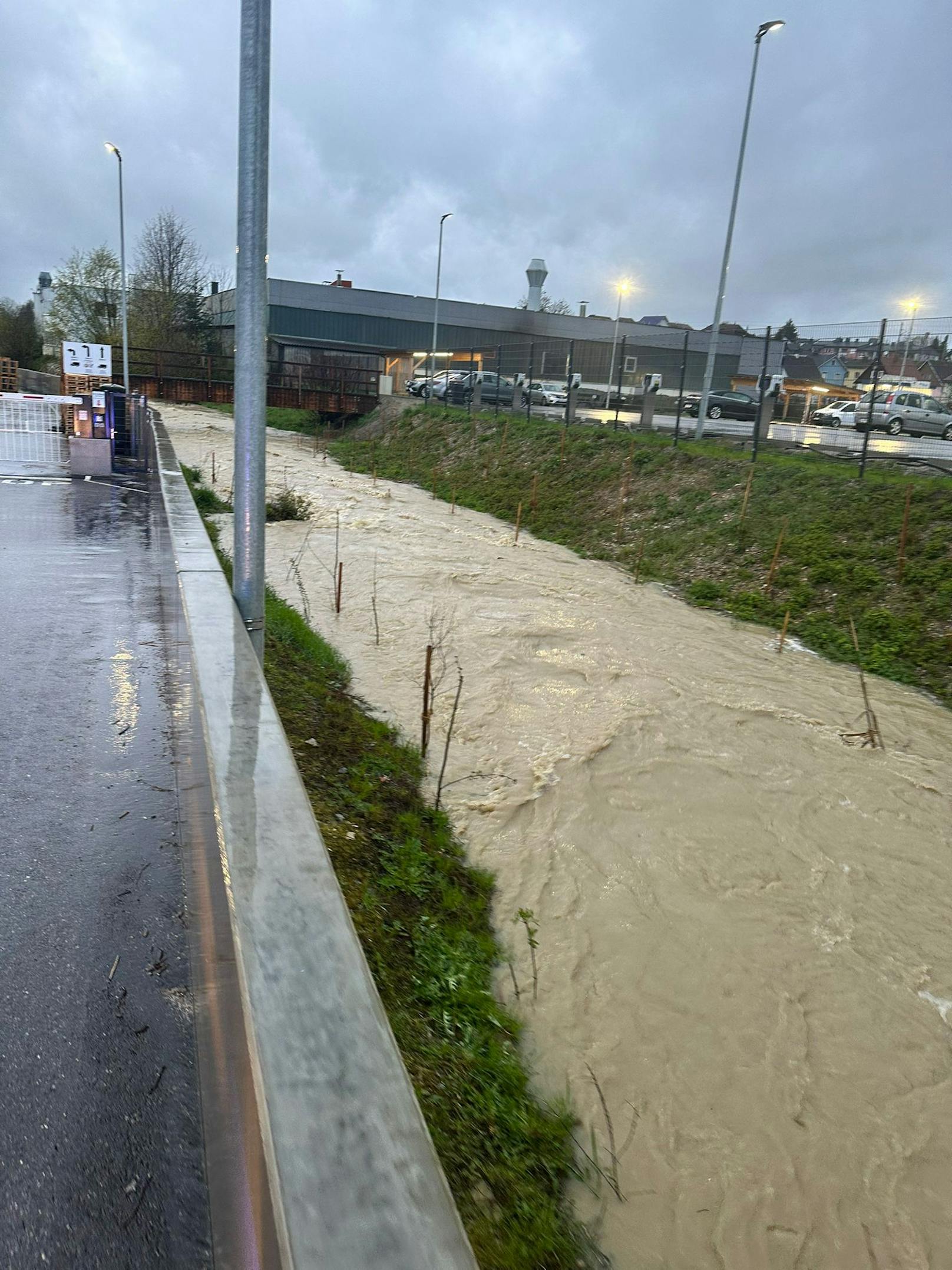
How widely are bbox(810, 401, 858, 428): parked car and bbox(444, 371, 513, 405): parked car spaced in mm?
11076

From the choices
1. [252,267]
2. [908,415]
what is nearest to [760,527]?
[908,415]

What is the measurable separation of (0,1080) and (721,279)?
2310 centimetres

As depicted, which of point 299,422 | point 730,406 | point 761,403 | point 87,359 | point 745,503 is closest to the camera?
point 745,503

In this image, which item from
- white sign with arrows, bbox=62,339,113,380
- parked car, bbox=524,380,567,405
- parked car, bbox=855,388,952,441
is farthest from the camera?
parked car, bbox=524,380,567,405

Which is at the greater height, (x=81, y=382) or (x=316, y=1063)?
(x=81, y=382)

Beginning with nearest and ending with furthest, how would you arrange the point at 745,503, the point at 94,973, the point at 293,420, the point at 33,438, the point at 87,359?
the point at 94,973 < the point at 745,503 < the point at 33,438 < the point at 87,359 < the point at 293,420

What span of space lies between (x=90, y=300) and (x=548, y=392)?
108 feet

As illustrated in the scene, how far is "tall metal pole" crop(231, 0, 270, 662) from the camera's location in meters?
4.26

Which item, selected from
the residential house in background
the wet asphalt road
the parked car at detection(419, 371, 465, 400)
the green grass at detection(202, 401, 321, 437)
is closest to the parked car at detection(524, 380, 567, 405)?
the parked car at detection(419, 371, 465, 400)

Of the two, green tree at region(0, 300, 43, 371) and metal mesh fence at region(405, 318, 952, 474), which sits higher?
green tree at region(0, 300, 43, 371)

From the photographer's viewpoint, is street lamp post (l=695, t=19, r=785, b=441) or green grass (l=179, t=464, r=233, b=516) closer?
green grass (l=179, t=464, r=233, b=516)

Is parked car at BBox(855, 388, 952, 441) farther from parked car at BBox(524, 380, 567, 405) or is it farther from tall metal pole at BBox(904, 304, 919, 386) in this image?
parked car at BBox(524, 380, 567, 405)

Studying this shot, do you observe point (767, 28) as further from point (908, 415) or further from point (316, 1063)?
point (316, 1063)

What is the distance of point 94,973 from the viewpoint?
305 cm
